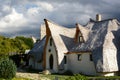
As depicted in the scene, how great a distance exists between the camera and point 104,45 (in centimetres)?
4397

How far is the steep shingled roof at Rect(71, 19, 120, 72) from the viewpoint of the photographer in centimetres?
4319

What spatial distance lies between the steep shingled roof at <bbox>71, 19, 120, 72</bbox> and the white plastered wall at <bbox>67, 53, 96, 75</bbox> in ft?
3.36

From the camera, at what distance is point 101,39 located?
4588 cm

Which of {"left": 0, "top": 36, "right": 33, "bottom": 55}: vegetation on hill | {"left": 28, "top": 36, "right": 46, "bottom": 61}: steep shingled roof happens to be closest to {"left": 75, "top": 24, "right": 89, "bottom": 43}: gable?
{"left": 28, "top": 36, "right": 46, "bottom": 61}: steep shingled roof

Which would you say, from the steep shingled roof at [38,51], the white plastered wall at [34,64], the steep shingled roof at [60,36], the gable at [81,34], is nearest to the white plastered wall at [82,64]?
the steep shingled roof at [60,36]

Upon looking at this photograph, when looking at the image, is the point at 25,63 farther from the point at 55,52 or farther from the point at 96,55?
the point at 96,55

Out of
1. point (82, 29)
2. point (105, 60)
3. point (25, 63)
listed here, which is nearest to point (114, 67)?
point (105, 60)

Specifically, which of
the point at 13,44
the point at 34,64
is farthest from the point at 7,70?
the point at 13,44

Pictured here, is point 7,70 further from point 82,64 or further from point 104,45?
point 104,45

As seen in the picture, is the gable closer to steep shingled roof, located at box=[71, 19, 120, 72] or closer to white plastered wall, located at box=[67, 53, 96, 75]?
steep shingled roof, located at box=[71, 19, 120, 72]

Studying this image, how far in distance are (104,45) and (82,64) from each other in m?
4.85

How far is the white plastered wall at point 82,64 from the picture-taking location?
1801 inches

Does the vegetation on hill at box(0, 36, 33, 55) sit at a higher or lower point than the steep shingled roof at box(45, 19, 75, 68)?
higher

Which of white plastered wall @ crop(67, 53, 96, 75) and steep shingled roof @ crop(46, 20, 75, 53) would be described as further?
steep shingled roof @ crop(46, 20, 75, 53)
